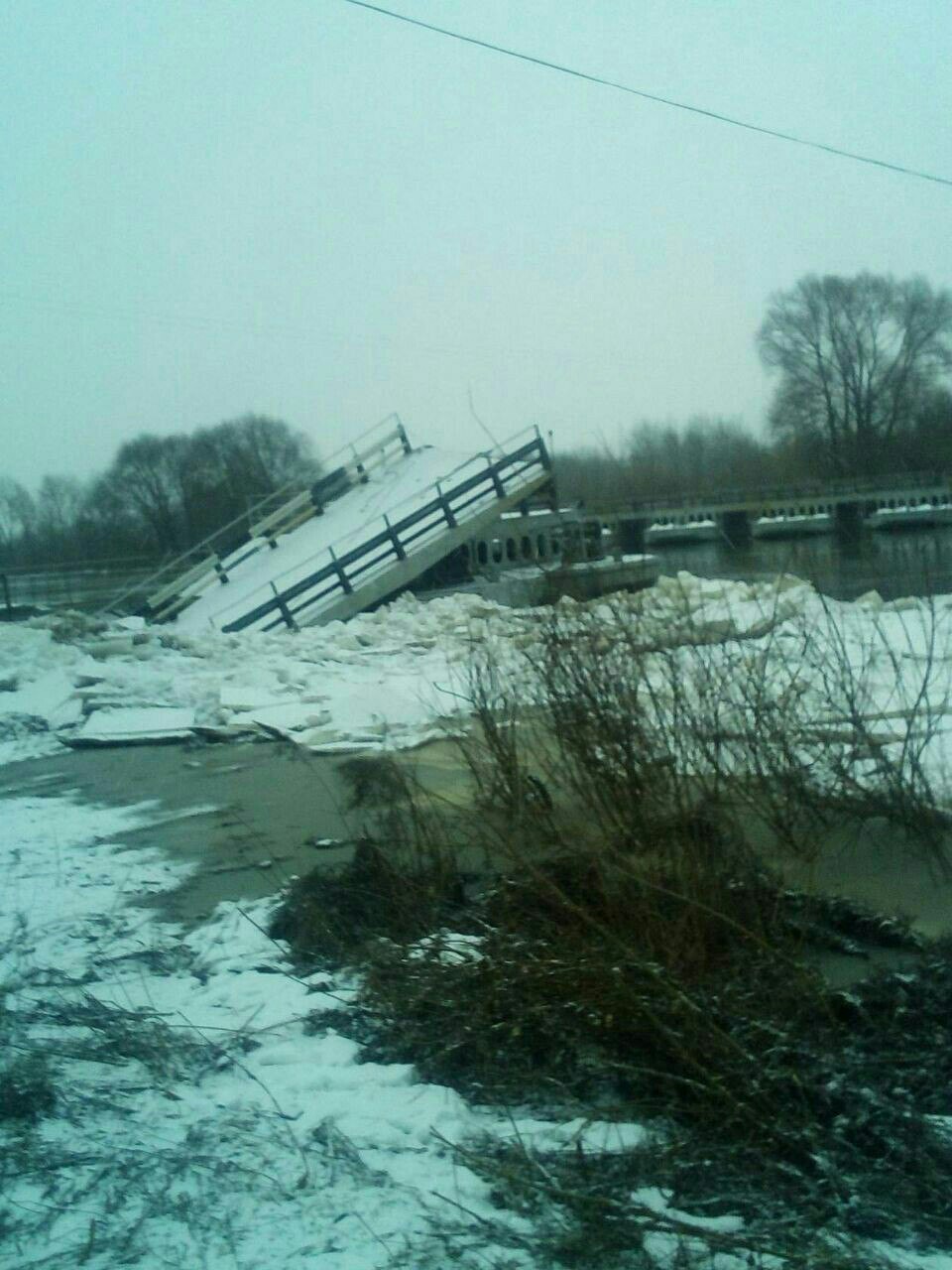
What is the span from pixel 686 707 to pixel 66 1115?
3404 millimetres

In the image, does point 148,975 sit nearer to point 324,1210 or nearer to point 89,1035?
point 89,1035

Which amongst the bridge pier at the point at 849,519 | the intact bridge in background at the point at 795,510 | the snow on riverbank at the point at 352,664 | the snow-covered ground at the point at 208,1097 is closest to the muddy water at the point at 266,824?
the snow-covered ground at the point at 208,1097

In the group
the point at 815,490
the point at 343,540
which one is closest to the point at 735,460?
the point at 815,490

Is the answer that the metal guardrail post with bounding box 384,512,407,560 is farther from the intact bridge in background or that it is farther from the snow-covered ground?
the snow-covered ground

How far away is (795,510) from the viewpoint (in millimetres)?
11781

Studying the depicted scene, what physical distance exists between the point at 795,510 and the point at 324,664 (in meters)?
7.62

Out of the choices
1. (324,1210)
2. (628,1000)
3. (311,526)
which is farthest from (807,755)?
(311,526)

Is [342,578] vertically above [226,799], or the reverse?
[342,578]

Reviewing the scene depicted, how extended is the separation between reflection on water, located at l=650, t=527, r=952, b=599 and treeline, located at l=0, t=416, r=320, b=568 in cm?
1246

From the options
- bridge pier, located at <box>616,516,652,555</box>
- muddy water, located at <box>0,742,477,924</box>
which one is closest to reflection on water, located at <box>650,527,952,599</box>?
bridge pier, located at <box>616,516,652,555</box>

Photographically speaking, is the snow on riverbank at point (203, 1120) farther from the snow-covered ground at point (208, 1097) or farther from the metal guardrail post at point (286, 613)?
the metal guardrail post at point (286, 613)

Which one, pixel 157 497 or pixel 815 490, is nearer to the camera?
pixel 815 490

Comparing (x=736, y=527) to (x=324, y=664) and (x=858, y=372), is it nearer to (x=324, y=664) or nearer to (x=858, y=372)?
(x=858, y=372)

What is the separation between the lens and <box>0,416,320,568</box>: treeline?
22.1 m
